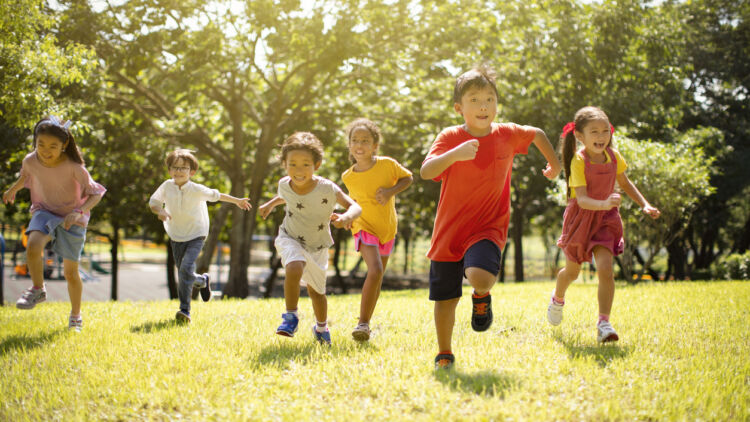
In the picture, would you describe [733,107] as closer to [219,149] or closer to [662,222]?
[662,222]

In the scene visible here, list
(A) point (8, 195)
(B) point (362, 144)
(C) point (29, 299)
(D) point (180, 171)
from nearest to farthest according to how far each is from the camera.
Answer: (B) point (362, 144) < (C) point (29, 299) < (A) point (8, 195) < (D) point (180, 171)

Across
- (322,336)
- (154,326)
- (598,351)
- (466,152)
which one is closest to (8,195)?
(154,326)

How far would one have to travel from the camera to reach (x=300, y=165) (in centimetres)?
484

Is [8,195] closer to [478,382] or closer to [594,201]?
[478,382]

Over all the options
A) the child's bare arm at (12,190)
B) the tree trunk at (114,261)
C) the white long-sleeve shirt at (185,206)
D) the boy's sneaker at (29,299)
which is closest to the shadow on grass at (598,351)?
the white long-sleeve shirt at (185,206)

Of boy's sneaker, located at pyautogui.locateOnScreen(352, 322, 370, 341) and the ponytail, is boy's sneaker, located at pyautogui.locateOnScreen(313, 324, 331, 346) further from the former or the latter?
the ponytail

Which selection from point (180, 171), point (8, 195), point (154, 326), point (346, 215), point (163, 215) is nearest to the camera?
point (346, 215)

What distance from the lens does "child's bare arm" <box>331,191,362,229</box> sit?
4348mm

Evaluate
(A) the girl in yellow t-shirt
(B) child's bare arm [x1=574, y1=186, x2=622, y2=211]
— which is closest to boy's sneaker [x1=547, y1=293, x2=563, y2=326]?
(B) child's bare arm [x1=574, y1=186, x2=622, y2=211]

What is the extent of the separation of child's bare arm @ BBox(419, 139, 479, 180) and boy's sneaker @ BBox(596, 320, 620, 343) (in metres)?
1.99

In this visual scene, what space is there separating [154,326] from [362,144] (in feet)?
9.24

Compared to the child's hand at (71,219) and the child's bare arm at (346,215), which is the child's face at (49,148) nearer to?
the child's hand at (71,219)

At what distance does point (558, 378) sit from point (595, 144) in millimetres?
2126

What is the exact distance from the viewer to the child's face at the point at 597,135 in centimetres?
479
